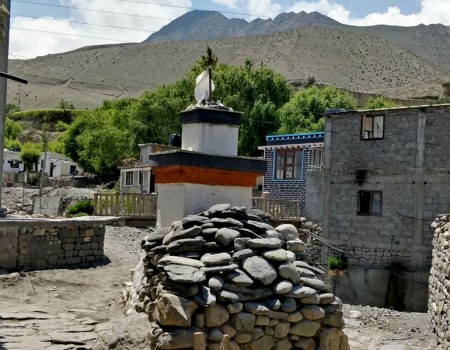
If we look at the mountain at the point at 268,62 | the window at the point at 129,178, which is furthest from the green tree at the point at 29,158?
the mountain at the point at 268,62

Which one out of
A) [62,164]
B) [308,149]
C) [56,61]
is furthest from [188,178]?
[56,61]

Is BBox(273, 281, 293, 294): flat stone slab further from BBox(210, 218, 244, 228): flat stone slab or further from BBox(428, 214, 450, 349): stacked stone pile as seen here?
BBox(428, 214, 450, 349): stacked stone pile

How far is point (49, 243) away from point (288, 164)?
63.1 ft

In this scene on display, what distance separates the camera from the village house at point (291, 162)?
1139 inches

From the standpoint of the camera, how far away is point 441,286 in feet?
41.4

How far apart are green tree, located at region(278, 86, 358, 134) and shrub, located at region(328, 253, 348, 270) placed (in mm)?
20285

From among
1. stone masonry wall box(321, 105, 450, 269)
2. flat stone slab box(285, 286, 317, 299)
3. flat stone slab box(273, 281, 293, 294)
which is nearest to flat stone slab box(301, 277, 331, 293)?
flat stone slab box(285, 286, 317, 299)

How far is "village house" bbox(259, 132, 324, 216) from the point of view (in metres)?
28.9

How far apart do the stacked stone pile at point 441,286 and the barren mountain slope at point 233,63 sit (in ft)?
301

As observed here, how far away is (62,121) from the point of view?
90.8 meters

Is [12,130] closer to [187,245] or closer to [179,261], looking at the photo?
[187,245]

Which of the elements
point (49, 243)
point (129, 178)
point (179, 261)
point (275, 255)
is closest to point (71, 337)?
point (179, 261)

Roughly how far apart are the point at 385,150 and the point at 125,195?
8817 mm

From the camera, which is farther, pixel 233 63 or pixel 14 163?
pixel 233 63
